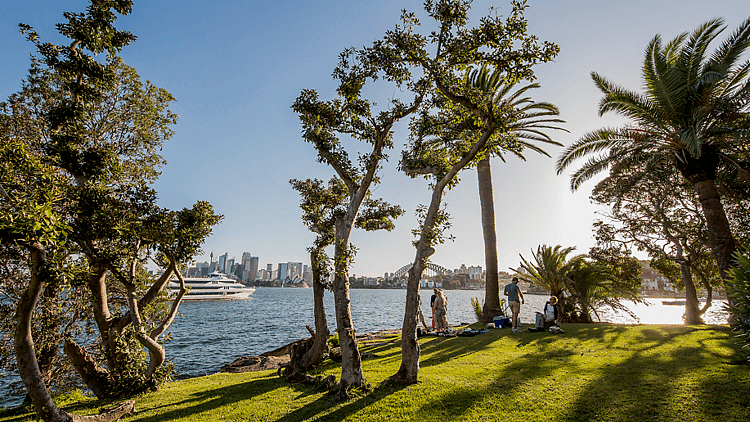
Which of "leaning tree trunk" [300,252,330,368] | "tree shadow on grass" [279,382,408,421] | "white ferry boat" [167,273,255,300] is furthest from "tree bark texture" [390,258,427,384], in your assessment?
"white ferry boat" [167,273,255,300]

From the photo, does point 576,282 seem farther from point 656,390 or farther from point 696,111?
point 656,390

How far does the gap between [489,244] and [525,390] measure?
12.8 metres

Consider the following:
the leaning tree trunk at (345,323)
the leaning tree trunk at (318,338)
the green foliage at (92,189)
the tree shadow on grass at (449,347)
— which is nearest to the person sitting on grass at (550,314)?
the tree shadow on grass at (449,347)

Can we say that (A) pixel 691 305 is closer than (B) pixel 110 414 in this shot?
No

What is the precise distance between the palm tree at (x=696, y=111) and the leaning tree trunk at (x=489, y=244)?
619 cm

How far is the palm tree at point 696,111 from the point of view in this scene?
13.1m

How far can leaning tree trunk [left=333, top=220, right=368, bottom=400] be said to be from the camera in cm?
722

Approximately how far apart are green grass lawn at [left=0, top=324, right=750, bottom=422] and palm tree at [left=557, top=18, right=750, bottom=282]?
6.02 m

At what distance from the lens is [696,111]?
13.7 meters

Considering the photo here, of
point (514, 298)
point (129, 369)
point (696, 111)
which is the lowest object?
point (129, 369)

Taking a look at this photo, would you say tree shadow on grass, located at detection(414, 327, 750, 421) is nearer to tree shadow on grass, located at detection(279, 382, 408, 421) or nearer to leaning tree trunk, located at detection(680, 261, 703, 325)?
tree shadow on grass, located at detection(279, 382, 408, 421)

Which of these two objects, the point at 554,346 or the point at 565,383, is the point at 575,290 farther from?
the point at 565,383

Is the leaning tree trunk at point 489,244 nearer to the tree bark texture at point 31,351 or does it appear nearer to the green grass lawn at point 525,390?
the green grass lawn at point 525,390

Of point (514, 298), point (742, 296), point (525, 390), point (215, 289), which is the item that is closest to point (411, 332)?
point (525, 390)
